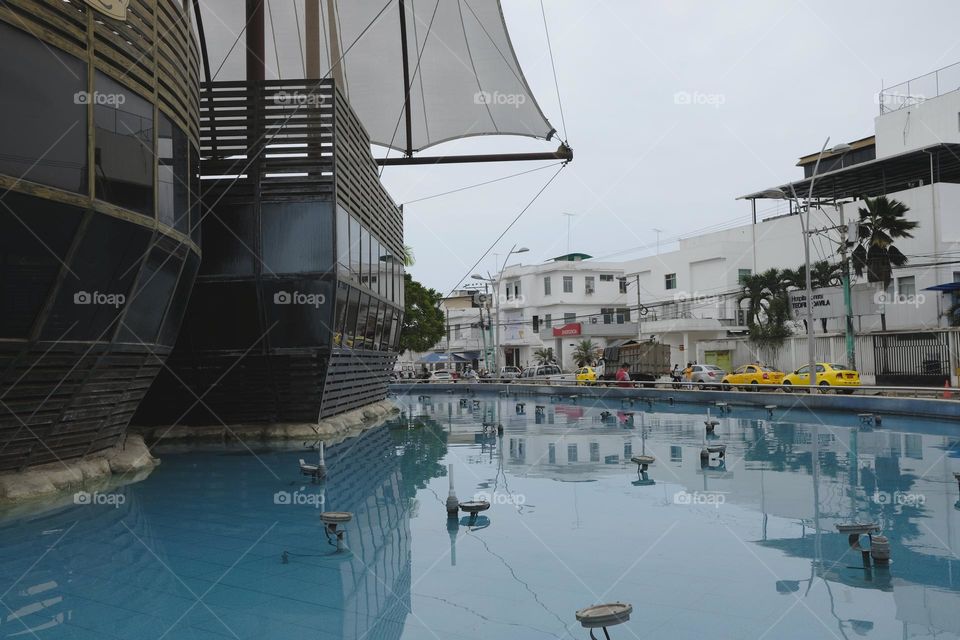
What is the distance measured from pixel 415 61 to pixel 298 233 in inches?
706

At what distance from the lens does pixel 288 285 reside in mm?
18109

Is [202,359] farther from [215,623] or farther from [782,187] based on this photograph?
[782,187]

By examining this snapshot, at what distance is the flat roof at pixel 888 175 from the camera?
38.2m

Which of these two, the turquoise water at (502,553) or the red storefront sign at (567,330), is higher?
the red storefront sign at (567,330)

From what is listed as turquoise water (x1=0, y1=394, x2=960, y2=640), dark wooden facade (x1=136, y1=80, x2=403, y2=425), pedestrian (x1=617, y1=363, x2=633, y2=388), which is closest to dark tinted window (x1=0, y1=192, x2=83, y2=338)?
turquoise water (x1=0, y1=394, x2=960, y2=640)

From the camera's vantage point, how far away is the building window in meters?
36.8

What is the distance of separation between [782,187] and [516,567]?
44287 millimetres

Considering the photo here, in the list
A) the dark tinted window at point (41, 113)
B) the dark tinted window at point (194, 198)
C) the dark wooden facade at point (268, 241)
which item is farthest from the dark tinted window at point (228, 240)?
the dark tinted window at point (41, 113)

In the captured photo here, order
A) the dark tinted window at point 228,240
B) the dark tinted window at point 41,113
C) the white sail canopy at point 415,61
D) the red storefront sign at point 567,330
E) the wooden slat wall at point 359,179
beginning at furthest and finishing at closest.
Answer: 1. the red storefront sign at point 567,330
2. the white sail canopy at point 415,61
3. the wooden slat wall at point 359,179
4. the dark tinted window at point 228,240
5. the dark tinted window at point 41,113

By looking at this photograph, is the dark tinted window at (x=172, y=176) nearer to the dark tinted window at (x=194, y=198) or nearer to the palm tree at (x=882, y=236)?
the dark tinted window at (x=194, y=198)

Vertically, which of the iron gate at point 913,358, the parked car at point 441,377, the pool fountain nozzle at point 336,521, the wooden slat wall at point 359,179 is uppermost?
the wooden slat wall at point 359,179

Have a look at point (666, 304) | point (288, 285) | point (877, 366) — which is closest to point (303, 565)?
point (288, 285)

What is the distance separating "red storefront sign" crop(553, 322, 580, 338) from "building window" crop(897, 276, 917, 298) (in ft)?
92.7

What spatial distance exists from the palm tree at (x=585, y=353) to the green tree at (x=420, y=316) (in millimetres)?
11206
